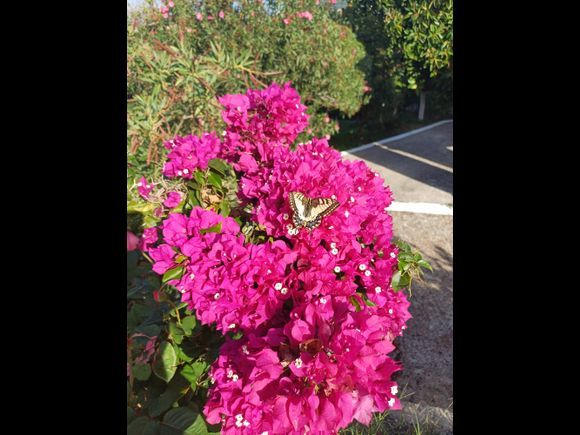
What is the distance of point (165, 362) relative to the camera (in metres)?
1.19

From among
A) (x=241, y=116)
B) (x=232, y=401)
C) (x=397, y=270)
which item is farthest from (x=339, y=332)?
(x=241, y=116)

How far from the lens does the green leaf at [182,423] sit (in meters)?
1.10

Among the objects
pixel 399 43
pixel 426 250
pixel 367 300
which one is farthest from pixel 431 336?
pixel 399 43

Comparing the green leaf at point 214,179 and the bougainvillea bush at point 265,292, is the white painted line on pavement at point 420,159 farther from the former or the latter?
the green leaf at point 214,179

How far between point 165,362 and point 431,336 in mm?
2326

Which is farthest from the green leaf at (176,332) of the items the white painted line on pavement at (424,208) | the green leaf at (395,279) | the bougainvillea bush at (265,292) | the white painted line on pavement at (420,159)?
the white painted line on pavement at (420,159)

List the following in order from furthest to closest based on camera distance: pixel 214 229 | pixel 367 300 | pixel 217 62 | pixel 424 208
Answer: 1. pixel 424 208
2. pixel 217 62
3. pixel 367 300
4. pixel 214 229

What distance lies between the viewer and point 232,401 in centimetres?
93

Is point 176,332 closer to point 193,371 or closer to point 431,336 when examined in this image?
point 193,371

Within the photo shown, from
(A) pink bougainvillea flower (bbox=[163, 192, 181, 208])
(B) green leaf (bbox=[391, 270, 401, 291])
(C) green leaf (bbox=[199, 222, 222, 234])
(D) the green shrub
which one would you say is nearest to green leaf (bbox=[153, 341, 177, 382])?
(C) green leaf (bbox=[199, 222, 222, 234])
